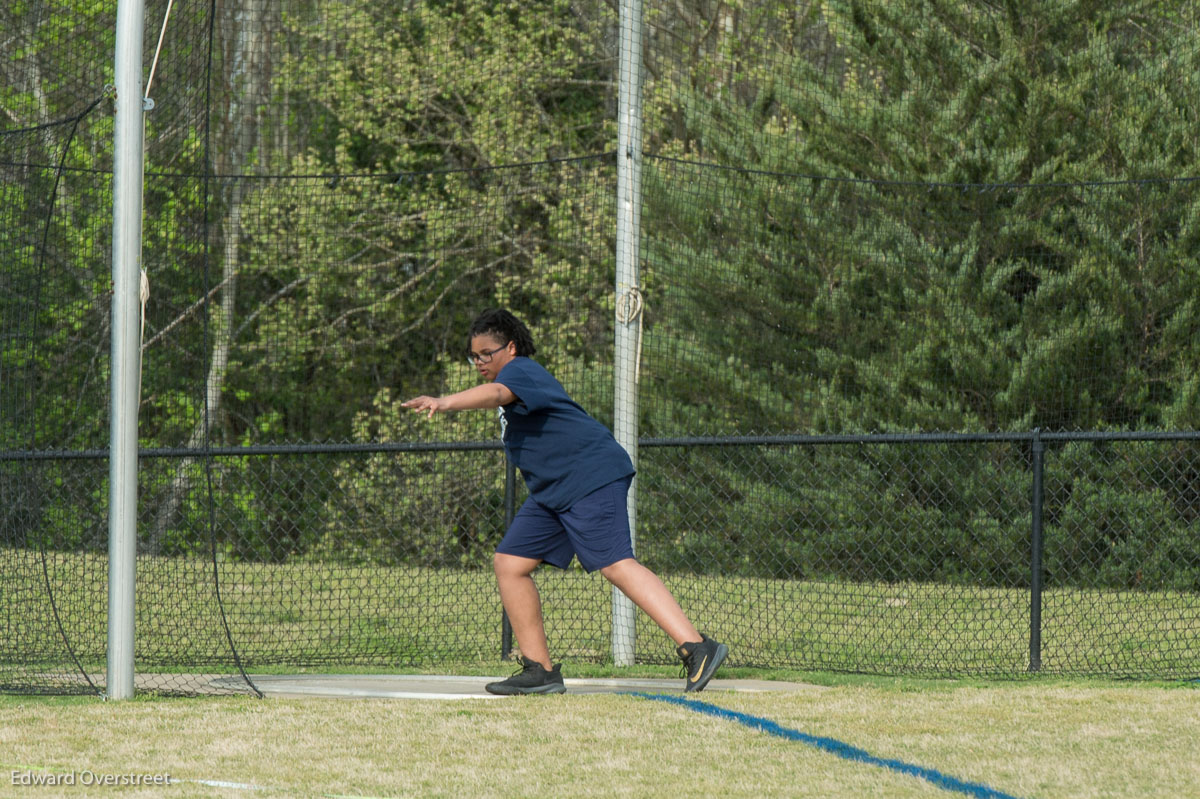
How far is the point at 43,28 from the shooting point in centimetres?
1011

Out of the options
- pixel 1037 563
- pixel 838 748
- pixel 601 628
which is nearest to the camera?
pixel 838 748

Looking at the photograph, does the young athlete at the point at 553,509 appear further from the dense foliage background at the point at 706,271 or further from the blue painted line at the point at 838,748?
the dense foliage background at the point at 706,271

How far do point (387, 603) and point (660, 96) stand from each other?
885 cm

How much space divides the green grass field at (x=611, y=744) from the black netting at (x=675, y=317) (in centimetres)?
139

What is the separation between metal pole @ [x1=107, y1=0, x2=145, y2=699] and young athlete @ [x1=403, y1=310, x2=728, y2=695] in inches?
47.3

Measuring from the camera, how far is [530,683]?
16.0 ft

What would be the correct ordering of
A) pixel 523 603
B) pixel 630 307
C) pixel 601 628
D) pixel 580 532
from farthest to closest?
pixel 601 628 < pixel 630 307 < pixel 523 603 < pixel 580 532

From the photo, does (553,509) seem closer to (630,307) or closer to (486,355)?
(486,355)

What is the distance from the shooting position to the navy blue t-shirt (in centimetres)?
484

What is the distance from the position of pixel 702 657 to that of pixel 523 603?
682mm

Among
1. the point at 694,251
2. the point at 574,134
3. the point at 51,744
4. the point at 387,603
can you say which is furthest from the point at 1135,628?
the point at 574,134

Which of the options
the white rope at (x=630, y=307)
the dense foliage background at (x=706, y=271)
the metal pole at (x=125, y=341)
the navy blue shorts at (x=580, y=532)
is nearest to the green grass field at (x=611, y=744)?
the metal pole at (x=125, y=341)

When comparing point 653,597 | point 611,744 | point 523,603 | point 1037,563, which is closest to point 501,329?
point 523,603

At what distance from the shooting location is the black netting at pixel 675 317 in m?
7.56
